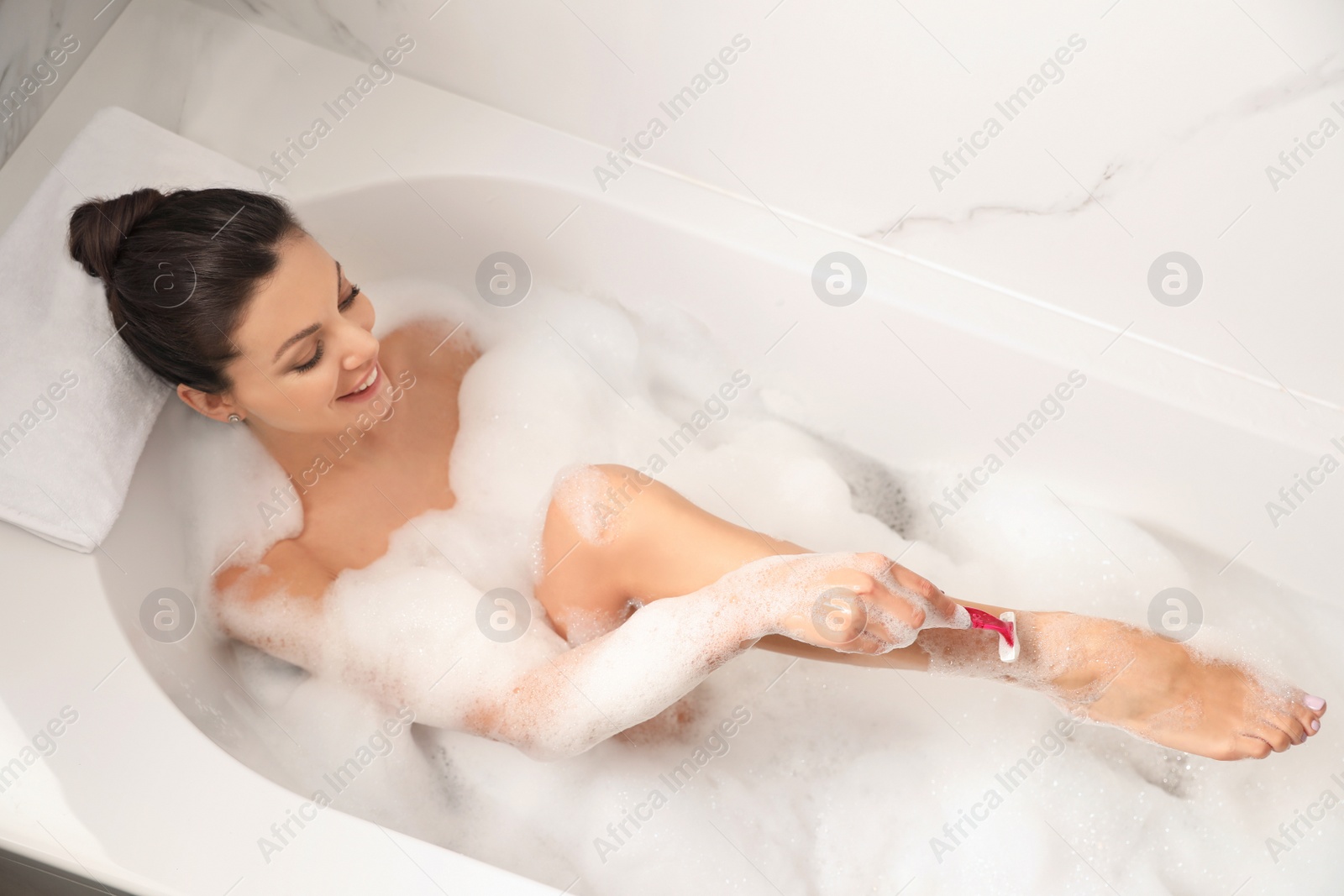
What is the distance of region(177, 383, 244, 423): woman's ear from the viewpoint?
1.02m

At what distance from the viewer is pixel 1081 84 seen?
3.11ft

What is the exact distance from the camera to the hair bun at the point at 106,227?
96 cm

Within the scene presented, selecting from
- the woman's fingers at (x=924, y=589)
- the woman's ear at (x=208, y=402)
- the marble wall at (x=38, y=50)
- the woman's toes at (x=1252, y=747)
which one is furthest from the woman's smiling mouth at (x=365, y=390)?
the woman's toes at (x=1252, y=747)

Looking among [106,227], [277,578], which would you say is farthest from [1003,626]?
[106,227]

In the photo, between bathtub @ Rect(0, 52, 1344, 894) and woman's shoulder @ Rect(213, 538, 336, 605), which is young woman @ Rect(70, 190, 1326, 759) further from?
bathtub @ Rect(0, 52, 1344, 894)

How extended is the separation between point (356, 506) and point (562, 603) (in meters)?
0.29

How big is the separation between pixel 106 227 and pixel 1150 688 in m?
1.19

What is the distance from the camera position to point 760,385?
4.48 ft

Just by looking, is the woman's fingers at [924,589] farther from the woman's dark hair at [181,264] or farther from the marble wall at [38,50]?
the marble wall at [38,50]

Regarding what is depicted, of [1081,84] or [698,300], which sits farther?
[698,300]

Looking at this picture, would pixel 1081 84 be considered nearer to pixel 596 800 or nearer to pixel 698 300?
pixel 698 300

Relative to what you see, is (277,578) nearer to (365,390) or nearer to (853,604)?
(365,390)

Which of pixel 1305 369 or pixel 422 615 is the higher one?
pixel 1305 369

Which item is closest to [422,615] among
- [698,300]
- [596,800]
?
[596,800]
